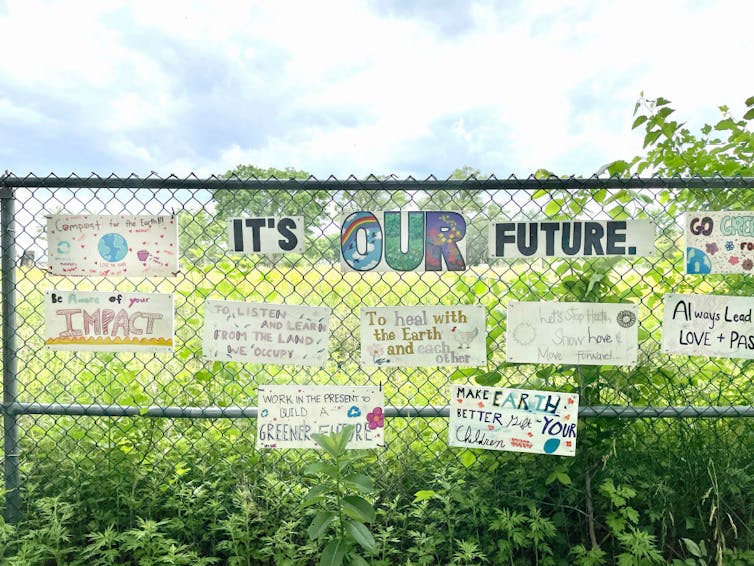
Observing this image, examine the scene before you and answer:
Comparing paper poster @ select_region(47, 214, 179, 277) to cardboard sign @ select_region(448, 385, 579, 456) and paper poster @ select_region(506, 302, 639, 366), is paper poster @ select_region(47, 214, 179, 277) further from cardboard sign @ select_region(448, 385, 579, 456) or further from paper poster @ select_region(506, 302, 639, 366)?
paper poster @ select_region(506, 302, 639, 366)

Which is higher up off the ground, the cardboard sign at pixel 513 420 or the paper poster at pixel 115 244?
the paper poster at pixel 115 244

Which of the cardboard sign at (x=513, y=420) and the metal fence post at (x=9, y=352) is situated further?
the metal fence post at (x=9, y=352)

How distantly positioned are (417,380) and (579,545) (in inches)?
87.0

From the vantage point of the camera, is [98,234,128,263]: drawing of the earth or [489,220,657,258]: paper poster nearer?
[489,220,657,258]: paper poster

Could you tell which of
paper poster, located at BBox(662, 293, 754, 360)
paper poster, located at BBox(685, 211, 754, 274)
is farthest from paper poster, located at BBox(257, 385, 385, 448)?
paper poster, located at BBox(685, 211, 754, 274)

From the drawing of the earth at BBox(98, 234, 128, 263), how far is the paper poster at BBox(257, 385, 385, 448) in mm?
1014

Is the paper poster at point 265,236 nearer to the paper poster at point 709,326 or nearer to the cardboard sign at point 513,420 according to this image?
the cardboard sign at point 513,420

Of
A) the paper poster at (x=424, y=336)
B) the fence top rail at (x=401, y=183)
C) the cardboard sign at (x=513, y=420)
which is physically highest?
the fence top rail at (x=401, y=183)

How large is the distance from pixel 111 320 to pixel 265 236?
95 cm

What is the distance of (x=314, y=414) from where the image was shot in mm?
2859

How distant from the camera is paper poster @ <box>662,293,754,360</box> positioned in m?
2.86

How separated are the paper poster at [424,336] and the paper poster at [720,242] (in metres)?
1.16

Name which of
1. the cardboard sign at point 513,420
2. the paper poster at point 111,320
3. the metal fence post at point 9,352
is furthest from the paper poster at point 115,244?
the cardboard sign at point 513,420

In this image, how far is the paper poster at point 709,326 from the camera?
286 centimetres
